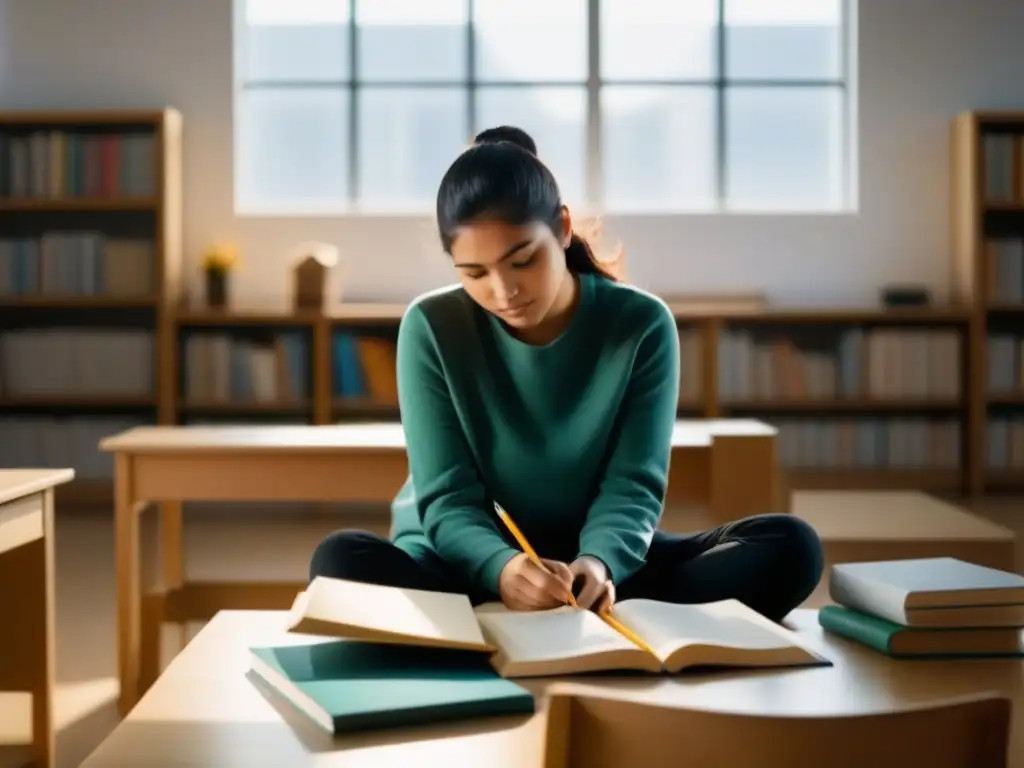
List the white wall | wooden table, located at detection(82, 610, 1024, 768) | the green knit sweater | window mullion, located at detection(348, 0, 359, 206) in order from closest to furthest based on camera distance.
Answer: wooden table, located at detection(82, 610, 1024, 768)
the green knit sweater
the white wall
window mullion, located at detection(348, 0, 359, 206)

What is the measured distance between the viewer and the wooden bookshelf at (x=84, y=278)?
536 cm

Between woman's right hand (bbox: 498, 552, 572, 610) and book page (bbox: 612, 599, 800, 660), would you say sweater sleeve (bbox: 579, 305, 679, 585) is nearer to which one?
woman's right hand (bbox: 498, 552, 572, 610)

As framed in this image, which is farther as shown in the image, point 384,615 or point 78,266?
point 78,266

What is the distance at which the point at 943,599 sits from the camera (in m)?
1.21

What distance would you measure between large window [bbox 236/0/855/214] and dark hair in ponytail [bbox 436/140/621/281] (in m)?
4.02

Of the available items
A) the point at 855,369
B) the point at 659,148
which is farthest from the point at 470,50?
the point at 855,369

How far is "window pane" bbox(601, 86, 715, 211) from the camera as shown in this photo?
5.79 m

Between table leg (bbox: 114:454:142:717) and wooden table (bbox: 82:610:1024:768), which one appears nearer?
wooden table (bbox: 82:610:1024:768)

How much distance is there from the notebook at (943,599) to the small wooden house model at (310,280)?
4.17 m

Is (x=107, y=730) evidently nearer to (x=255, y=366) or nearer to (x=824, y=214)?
(x=255, y=366)

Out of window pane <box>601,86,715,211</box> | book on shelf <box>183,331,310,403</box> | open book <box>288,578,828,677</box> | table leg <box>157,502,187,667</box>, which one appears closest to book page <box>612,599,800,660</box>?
open book <box>288,578,828,677</box>

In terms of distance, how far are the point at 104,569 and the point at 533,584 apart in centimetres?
298

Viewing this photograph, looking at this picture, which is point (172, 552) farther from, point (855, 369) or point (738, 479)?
point (855, 369)

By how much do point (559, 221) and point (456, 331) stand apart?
234mm
